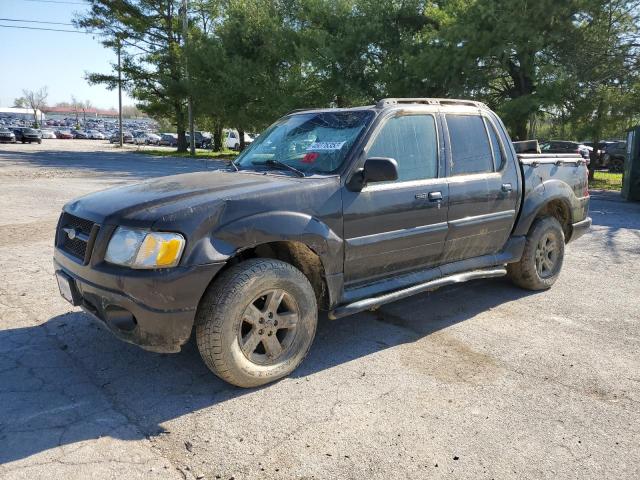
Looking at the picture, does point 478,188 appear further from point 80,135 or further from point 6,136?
point 80,135

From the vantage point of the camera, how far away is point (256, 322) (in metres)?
3.35

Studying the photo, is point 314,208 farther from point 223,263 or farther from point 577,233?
point 577,233

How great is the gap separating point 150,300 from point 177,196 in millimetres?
710

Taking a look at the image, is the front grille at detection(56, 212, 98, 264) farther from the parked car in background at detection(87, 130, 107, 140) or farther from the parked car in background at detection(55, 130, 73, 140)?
the parked car in background at detection(87, 130, 107, 140)

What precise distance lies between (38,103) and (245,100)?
133 metres

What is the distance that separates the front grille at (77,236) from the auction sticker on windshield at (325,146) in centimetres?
169

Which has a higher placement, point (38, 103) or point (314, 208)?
point (38, 103)

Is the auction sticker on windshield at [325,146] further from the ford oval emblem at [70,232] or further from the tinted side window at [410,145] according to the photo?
the ford oval emblem at [70,232]

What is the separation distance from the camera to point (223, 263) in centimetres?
314

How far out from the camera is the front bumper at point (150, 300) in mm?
2971

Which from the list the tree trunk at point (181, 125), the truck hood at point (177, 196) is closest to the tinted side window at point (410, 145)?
the truck hood at point (177, 196)

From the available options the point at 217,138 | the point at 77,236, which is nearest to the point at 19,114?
the point at 217,138

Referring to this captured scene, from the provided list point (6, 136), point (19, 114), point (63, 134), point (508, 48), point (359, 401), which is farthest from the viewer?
point (19, 114)

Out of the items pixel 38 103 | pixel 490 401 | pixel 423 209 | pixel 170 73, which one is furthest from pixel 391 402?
pixel 38 103
